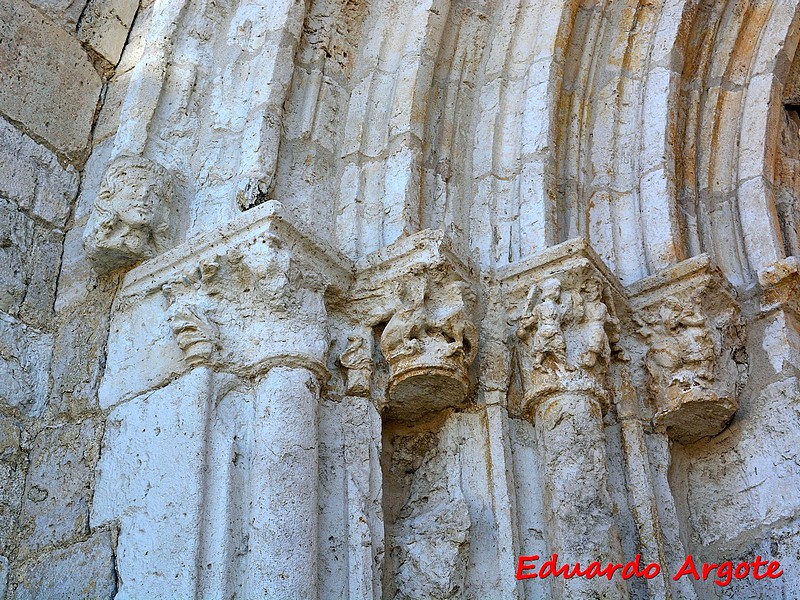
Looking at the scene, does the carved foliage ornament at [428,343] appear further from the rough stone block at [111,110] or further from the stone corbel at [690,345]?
the rough stone block at [111,110]

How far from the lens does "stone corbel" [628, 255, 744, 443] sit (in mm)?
2820

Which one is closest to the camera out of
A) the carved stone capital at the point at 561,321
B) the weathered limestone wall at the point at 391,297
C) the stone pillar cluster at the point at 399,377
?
the stone pillar cluster at the point at 399,377

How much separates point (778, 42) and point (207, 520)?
8.38ft

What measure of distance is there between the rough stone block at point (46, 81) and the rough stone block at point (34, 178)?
0.16 feet

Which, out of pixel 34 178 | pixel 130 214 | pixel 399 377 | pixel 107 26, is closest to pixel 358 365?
pixel 399 377

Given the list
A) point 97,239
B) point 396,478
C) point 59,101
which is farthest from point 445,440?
point 59,101

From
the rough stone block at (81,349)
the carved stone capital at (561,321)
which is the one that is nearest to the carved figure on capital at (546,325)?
the carved stone capital at (561,321)

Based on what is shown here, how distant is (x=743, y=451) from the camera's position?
2916 millimetres

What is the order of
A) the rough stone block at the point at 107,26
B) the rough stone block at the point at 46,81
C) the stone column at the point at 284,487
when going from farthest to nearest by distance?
1. the rough stone block at the point at 107,26
2. the rough stone block at the point at 46,81
3. the stone column at the point at 284,487

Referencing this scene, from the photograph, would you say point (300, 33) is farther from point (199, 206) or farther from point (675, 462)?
point (675, 462)

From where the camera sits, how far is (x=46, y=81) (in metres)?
3.15

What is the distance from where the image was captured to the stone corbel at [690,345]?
282 centimetres

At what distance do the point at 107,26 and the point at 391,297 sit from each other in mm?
1515

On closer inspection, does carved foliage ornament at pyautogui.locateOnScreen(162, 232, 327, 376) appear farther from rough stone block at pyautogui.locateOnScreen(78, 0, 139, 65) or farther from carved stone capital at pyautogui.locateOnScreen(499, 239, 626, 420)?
rough stone block at pyautogui.locateOnScreen(78, 0, 139, 65)
